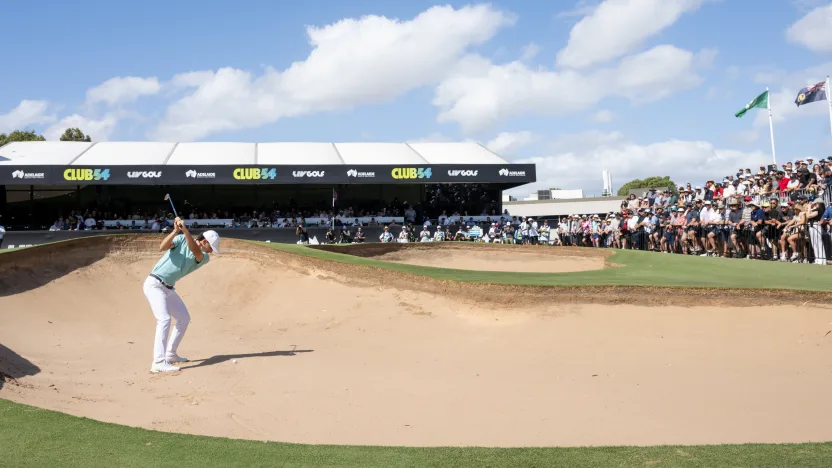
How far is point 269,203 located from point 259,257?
107 ft

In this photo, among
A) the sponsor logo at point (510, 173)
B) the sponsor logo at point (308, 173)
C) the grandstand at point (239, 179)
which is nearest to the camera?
the grandstand at point (239, 179)

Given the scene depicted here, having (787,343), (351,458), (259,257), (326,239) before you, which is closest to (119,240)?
(259,257)

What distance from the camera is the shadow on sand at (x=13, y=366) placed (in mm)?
8507

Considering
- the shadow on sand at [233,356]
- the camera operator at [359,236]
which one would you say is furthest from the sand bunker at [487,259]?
the camera operator at [359,236]

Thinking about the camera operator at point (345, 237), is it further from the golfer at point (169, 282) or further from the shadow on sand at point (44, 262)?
the golfer at point (169, 282)

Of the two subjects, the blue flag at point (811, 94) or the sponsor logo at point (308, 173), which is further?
the sponsor logo at point (308, 173)

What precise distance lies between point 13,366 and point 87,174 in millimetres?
34489

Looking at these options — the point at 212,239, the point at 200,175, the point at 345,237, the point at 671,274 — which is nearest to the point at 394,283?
the point at 212,239

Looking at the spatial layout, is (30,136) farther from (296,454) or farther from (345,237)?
(296,454)

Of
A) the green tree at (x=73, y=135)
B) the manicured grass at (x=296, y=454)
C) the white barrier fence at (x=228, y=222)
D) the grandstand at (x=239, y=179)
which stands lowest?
the manicured grass at (x=296, y=454)

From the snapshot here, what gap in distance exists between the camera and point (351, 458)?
5500 mm

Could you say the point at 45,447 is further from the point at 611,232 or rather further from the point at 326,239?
the point at 326,239

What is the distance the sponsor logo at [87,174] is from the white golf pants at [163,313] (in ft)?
113

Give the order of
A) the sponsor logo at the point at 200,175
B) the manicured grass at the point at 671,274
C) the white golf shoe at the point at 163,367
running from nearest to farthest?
the white golf shoe at the point at 163,367, the manicured grass at the point at 671,274, the sponsor logo at the point at 200,175
